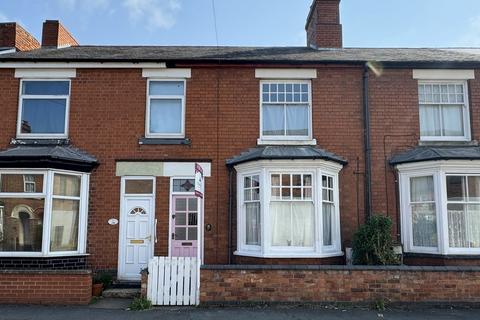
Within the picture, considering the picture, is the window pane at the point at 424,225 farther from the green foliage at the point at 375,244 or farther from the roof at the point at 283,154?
the roof at the point at 283,154

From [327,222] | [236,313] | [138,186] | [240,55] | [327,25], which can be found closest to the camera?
[236,313]

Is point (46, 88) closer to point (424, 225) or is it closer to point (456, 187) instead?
point (424, 225)

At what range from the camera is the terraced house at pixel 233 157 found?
10.7m

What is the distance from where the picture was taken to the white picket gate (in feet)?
A: 28.8

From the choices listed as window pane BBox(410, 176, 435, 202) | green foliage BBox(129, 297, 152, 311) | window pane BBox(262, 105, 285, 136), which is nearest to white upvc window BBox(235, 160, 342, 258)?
window pane BBox(262, 105, 285, 136)

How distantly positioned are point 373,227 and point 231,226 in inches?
133

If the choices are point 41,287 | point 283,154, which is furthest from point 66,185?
point 283,154

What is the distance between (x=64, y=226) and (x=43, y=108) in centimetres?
Result: 315

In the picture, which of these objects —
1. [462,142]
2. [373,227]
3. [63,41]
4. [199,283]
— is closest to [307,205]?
[373,227]

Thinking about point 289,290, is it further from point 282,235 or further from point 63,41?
point 63,41

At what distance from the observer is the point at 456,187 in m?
10.8

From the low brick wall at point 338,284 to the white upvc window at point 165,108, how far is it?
4.36 metres

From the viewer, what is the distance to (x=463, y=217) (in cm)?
1070

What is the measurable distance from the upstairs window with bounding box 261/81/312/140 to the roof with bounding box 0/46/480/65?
688 mm
